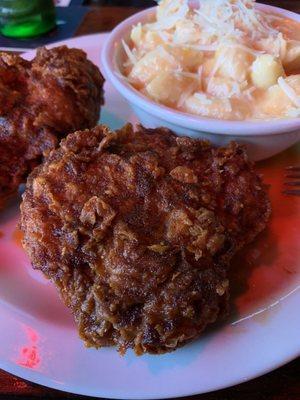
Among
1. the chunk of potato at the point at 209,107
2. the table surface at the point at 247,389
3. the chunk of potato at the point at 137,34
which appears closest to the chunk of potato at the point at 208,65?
the chunk of potato at the point at 209,107

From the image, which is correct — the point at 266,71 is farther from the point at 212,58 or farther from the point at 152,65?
the point at 152,65

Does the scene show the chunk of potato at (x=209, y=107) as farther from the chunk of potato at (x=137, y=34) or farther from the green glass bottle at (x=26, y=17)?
the green glass bottle at (x=26, y=17)

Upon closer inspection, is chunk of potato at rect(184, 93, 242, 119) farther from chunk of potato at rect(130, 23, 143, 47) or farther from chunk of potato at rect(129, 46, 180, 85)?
chunk of potato at rect(130, 23, 143, 47)


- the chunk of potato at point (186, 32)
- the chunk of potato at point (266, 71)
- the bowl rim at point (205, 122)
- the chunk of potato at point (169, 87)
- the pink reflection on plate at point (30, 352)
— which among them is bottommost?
the pink reflection on plate at point (30, 352)

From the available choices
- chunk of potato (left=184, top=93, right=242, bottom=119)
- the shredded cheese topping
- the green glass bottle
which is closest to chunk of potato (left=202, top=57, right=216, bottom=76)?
the shredded cheese topping

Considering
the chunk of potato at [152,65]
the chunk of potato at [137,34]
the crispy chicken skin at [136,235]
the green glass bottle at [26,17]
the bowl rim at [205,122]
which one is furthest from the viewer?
the green glass bottle at [26,17]

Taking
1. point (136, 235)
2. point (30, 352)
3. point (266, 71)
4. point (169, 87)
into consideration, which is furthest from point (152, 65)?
point (30, 352)
